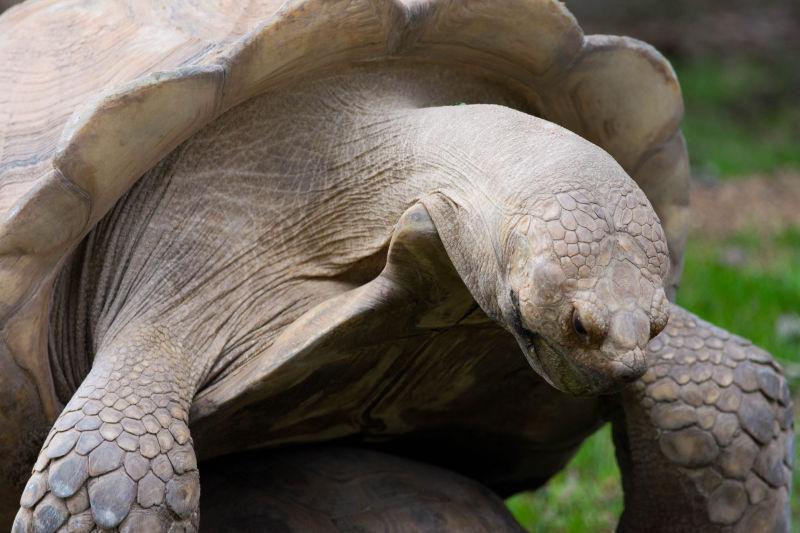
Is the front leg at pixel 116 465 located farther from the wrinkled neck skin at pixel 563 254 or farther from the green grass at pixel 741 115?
the green grass at pixel 741 115

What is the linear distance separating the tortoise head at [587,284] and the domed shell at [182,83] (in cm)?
67

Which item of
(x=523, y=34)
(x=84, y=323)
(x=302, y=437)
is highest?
(x=523, y=34)

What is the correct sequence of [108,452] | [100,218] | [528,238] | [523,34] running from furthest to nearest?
1. [523,34]
2. [100,218]
3. [108,452]
4. [528,238]

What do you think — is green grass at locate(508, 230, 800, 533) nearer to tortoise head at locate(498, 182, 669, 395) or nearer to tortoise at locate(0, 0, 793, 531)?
tortoise at locate(0, 0, 793, 531)

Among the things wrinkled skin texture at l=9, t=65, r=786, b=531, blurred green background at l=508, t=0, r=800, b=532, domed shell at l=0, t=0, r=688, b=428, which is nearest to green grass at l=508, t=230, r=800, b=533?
blurred green background at l=508, t=0, r=800, b=532

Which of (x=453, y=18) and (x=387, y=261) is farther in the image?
(x=453, y=18)

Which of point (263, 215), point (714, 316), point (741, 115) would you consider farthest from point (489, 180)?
point (741, 115)

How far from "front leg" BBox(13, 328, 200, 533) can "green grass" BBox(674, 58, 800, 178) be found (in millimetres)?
6331

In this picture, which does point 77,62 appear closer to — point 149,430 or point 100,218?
point 100,218

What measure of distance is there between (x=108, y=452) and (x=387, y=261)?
1.91 ft

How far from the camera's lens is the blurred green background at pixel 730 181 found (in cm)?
406

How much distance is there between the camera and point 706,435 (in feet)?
8.82

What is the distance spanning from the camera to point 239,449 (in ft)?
8.84

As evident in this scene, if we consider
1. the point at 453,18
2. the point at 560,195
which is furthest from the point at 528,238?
the point at 453,18
